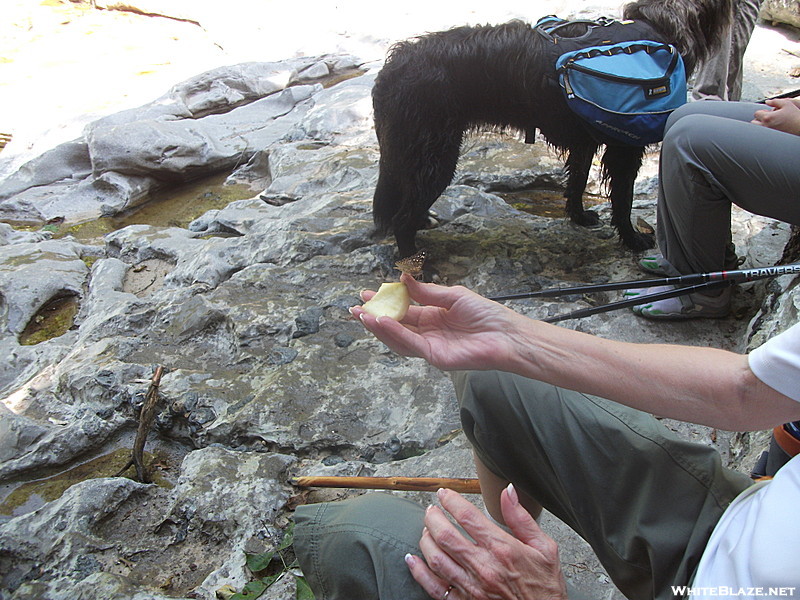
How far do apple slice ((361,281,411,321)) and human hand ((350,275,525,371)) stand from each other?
0.10ft

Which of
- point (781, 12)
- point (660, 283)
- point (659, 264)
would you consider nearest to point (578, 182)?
point (659, 264)

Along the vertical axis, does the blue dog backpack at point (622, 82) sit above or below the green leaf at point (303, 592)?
above

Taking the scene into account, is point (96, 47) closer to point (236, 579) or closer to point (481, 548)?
point (236, 579)

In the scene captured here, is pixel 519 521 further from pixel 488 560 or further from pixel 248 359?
pixel 248 359

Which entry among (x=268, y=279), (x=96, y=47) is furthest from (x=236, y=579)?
(x=96, y=47)

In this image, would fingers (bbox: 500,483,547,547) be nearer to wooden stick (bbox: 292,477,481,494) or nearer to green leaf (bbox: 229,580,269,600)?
wooden stick (bbox: 292,477,481,494)

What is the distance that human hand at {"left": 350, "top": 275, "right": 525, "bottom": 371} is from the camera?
1.08 meters

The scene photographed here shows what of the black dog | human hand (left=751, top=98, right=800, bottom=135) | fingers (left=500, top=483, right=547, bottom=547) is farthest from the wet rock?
fingers (left=500, top=483, right=547, bottom=547)

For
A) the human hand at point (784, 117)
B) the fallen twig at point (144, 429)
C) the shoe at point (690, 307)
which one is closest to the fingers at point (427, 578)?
the fallen twig at point (144, 429)

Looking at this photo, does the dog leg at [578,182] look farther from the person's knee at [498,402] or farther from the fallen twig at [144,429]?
the fallen twig at [144,429]

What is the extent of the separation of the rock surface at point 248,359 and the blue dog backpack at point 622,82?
0.68 m

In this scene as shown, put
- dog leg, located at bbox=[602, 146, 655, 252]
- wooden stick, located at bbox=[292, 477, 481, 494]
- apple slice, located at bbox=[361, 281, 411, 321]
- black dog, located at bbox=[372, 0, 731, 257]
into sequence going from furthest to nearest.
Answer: dog leg, located at bbox=[602, 146, 655, 252] < black dog, located at bbox=[372, 0, 731, 257] < wooden stick, located at bbox=[292, 477, 481, 494] < apple slice, located at bbox=[361, 281, 411, 321]

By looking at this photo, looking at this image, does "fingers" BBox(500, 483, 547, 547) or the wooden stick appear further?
the wooden stick

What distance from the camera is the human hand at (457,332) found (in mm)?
1081
